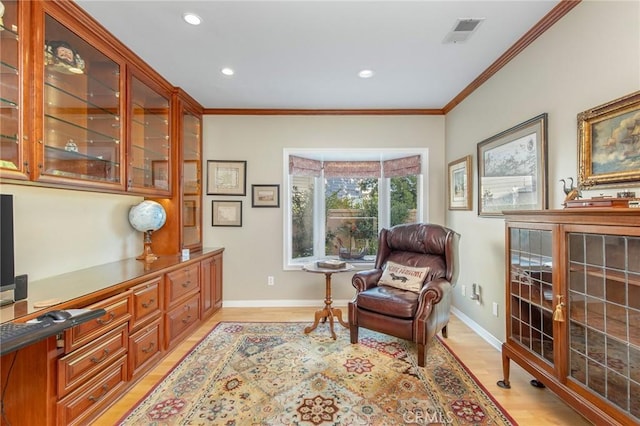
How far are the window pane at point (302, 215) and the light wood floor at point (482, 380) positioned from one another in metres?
0.96

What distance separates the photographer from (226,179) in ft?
12.6

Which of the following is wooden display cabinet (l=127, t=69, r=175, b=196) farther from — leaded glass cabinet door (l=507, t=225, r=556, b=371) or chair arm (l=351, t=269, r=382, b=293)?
leaded glass cabinet door (l=507, t=225, r=556, b=371)

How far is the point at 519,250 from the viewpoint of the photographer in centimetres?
194

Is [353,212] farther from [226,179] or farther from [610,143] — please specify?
[610,143]

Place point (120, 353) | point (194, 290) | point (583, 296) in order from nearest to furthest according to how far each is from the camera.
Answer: point (583, 296)
point (120, 353)
point (194, 290)

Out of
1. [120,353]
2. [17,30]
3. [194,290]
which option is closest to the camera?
[17,30]

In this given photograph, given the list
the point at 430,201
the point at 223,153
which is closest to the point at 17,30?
the point at 223,153

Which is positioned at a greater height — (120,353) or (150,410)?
(120,353)

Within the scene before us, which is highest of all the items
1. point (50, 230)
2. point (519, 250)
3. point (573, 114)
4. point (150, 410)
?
point (573, 114)

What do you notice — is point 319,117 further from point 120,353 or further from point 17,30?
point 120,353

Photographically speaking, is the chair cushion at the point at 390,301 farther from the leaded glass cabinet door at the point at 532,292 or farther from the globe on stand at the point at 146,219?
the globe on stand at the point at 146,219

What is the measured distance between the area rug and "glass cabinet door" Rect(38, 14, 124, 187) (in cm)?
165

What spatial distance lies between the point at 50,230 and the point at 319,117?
3013mm

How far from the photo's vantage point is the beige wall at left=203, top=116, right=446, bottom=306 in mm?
3863
